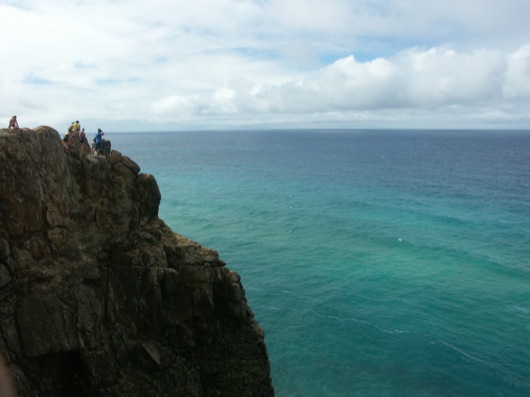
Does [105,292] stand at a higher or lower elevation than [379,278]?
higher

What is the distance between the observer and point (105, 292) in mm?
24297

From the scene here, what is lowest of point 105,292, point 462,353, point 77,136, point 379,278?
point 462,353

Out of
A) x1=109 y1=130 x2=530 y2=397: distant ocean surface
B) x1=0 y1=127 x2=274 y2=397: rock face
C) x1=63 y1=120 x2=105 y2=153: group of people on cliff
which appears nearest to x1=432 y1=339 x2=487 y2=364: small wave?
x1=109 y1=130 x2=530 y2=397: distant ocean surface

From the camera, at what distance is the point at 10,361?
67.7ft

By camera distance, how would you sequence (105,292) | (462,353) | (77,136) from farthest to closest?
(462,353)
(77,136)
(105,292)

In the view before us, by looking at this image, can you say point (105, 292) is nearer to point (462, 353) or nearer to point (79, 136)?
point (79, 136)

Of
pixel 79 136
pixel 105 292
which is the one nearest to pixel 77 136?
pixel 79 136

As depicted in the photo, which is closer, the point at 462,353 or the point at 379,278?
the point at 462,353

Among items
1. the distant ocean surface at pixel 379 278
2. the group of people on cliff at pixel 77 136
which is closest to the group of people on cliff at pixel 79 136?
the group of people on cliff at pixel 77 136

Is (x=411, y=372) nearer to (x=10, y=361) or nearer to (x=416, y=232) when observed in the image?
(x=10, y=361)

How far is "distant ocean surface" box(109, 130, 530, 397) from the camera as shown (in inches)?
1501

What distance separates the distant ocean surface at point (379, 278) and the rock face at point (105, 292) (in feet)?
42.1

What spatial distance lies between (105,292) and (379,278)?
1518 inches

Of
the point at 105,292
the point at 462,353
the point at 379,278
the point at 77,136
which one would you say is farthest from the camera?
the point at 379,278
